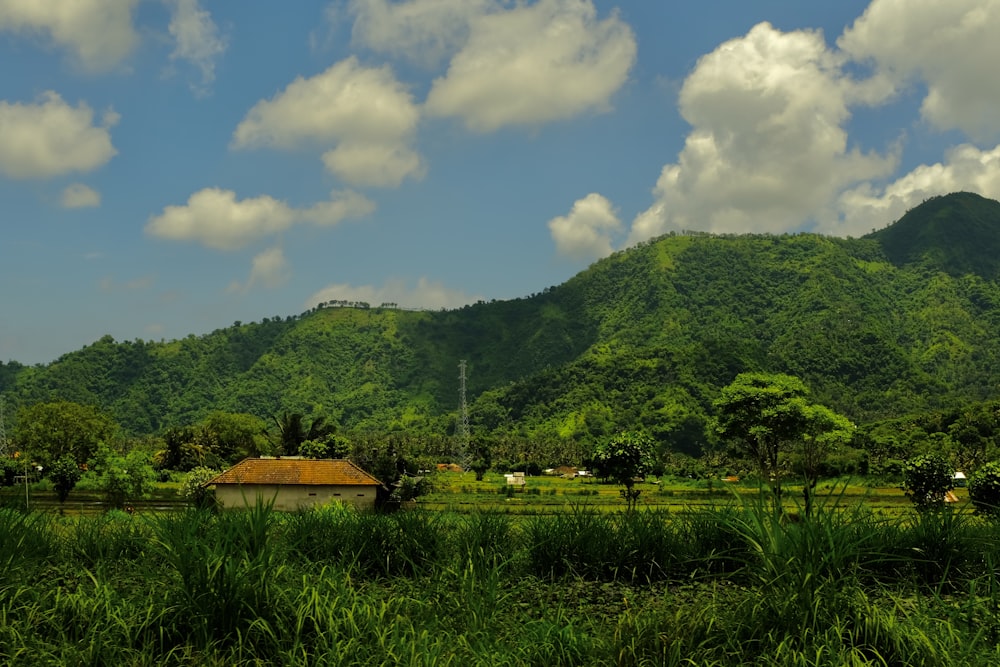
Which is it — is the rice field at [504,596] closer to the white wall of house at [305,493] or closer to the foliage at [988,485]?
the white wall of house at [305,493]

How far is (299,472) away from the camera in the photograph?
37.2 metres

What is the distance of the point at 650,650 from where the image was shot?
6133mm

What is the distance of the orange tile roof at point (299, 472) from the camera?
119 feet

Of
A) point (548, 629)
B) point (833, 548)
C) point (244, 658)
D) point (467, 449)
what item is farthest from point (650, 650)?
point (467, 449)

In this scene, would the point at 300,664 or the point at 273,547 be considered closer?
the point at 300,664

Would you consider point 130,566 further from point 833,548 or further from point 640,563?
point 833,548

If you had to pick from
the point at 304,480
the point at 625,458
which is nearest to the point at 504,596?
the point at 304,480

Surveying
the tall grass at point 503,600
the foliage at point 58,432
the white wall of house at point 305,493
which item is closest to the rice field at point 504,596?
the tall grass at point 503,600

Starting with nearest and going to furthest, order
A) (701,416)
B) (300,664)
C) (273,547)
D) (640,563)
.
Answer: (300,664) < (273,547) < (640,563) < (701,416)

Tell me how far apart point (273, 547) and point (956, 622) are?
233 inches

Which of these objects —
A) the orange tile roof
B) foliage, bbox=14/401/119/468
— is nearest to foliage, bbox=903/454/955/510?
the orange tile roof

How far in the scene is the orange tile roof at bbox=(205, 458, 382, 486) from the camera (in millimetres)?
36281

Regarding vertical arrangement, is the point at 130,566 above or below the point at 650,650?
above

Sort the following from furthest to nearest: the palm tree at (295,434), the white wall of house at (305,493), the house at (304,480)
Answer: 1. the palm tree at (295,434)
2. the house at (304,480)
3. the white wall of house at (305,493)
